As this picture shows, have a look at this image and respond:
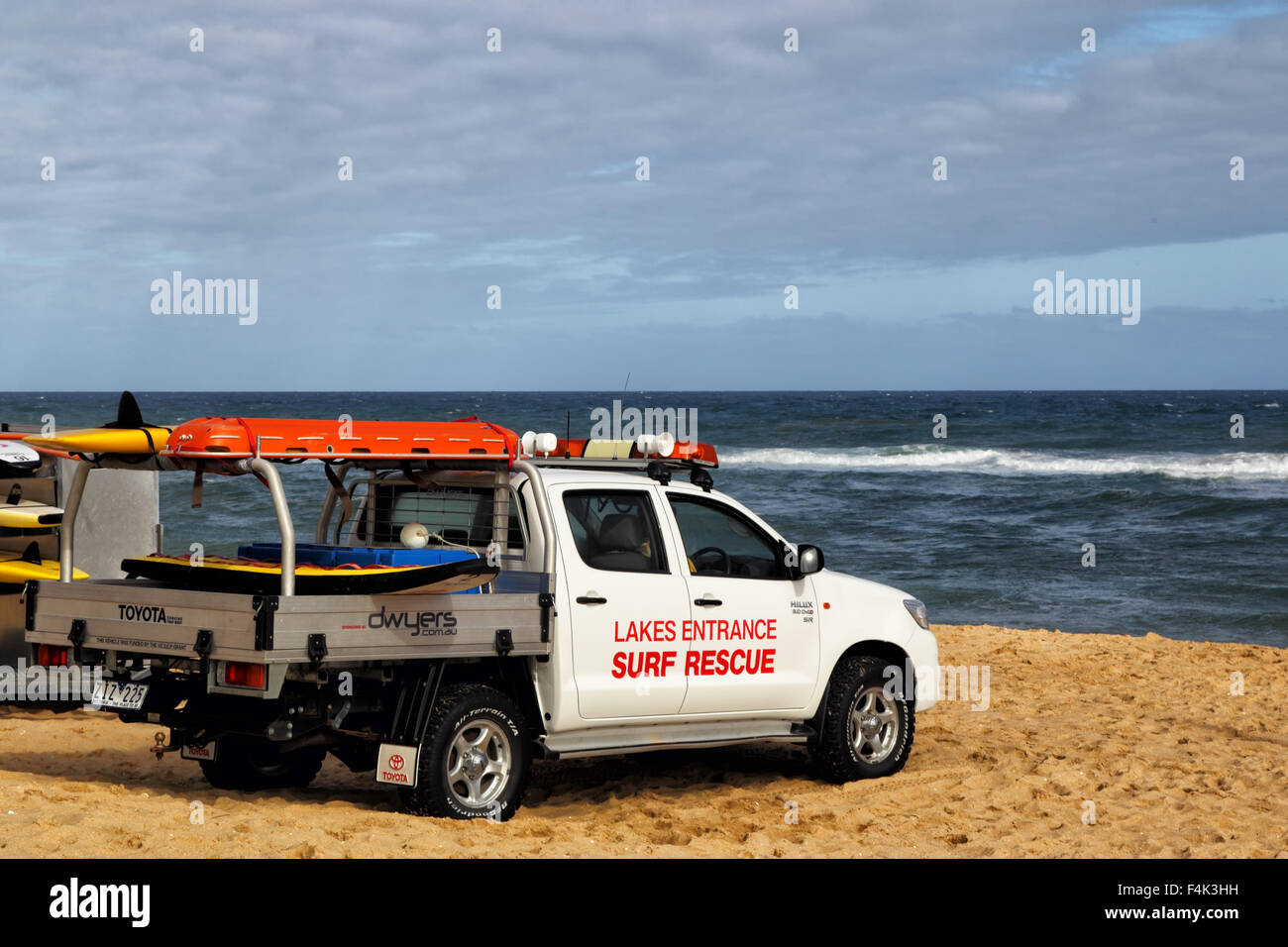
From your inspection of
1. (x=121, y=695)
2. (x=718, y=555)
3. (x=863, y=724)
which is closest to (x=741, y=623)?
(x=718, y=555)

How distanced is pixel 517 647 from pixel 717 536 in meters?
1.83

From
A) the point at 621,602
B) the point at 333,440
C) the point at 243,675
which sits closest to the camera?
the point at 243,675

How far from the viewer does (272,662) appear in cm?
611

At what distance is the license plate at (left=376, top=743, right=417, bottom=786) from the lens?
6.68 m

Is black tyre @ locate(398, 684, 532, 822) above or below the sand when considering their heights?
above

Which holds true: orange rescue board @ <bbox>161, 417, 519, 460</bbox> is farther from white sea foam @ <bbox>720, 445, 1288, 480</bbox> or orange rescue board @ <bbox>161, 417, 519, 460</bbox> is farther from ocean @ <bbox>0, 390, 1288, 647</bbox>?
white sea foam @ <bbox>720, 445, 1288, 480</bbox>

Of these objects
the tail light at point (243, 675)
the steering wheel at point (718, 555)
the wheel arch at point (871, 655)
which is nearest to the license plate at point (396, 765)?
the tail light at point (243, 675)

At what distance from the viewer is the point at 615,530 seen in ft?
24.9

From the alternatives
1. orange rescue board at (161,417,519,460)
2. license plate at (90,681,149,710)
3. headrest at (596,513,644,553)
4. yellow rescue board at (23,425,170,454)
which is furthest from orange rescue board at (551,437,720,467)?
license plate at (90,681,149,710)

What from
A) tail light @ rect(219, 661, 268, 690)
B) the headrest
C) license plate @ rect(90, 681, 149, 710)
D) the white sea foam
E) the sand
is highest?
the white sea foam

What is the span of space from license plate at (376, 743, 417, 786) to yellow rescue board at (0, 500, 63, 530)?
4.43 meters

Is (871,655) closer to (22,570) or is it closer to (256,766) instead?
(256,766)
